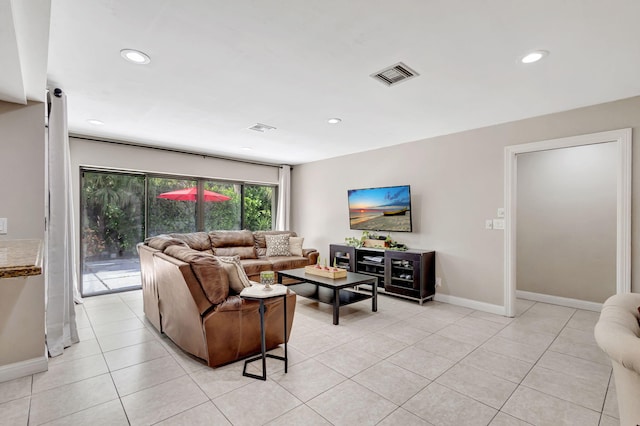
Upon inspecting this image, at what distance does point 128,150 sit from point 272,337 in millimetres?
4065

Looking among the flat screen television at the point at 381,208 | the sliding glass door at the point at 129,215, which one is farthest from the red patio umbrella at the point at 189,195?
the flat screen television at the point at 381,208

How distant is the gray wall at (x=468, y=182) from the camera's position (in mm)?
3318

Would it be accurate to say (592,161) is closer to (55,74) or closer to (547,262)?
(547,262)

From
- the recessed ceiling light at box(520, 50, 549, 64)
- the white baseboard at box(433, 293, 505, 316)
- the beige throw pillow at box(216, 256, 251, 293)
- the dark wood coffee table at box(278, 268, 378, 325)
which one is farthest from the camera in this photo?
the white baseboard at box(433, 293, 505, 316)

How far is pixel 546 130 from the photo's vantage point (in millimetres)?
3637

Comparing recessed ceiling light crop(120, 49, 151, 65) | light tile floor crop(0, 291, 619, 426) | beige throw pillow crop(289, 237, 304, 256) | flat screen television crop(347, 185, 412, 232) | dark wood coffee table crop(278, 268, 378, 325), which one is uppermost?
recessed ceiling light crop(120, 49, 151, 65)

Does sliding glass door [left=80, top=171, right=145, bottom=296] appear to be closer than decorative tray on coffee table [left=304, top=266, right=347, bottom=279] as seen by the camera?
No

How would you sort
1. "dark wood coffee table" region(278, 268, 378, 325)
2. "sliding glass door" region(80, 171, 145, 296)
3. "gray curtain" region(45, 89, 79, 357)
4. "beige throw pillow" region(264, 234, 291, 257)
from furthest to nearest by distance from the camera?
"beige throw pillow" region(264, 234, 291, 257), "sliding glass door" region(80, 171, 145, 296), "dark wood coffee table" region(278, 268, 378, 325), "gray curtain" region(45, 89, 79, 357)

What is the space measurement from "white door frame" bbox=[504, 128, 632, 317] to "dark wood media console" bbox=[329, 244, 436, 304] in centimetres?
97

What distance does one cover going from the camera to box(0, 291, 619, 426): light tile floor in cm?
198

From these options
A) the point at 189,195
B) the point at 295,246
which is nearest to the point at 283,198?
the point at 295,246

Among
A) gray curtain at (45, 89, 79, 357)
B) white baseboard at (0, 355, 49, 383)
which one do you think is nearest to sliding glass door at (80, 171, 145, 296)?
gray curtain at (45, 89, 79, 357)

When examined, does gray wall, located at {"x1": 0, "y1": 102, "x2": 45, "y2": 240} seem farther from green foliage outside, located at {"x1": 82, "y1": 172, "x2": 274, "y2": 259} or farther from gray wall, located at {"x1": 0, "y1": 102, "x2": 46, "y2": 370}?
green foliage outside, located at {"x1": 82, "y1": 172, "x2": 274, "y2": 259}

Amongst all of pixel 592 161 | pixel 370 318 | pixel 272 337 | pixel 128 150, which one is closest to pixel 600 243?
pixel 592 161
